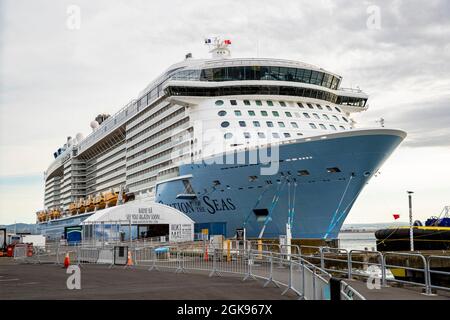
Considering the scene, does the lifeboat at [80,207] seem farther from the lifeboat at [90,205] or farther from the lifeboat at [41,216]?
the lifeboat at [41,216]

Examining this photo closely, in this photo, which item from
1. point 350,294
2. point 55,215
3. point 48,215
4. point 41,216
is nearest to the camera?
point 350,294

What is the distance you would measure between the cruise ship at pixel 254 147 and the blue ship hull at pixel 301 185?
2.0 inches

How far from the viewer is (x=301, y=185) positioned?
2780 centimetres

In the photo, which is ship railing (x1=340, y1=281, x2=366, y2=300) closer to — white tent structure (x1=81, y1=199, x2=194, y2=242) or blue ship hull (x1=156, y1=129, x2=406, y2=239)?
blue ship hull (x1=156, y1=129, x2=406, y2=239)

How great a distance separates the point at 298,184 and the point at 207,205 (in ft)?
21.8

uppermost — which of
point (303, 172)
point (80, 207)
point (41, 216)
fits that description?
point (303, 172)

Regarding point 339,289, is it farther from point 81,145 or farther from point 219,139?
point 81,145

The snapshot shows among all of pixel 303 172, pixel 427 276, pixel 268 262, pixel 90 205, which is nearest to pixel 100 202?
pixel 90 205

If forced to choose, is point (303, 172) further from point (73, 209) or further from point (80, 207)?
point (73, 209)

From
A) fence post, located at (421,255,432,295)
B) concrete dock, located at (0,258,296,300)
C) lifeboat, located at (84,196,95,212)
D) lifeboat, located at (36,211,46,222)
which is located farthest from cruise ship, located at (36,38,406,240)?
lifeboat, located at (36,211,46,222)

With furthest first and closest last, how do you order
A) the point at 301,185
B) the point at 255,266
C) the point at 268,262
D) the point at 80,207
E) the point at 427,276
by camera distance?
1. the point at 80,207
2. the point at 301,185
3. the point at 255,266
4. the point at 268,262
5. the point at 427,276

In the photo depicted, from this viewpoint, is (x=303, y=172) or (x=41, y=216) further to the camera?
(x=41, y=216)

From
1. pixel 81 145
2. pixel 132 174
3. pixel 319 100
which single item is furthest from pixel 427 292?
pixel 81 145

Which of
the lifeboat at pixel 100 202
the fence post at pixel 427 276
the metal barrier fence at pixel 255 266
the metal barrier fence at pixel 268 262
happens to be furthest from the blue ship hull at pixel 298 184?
the lifeboat at pixel 100 202
